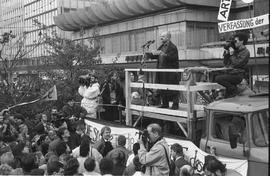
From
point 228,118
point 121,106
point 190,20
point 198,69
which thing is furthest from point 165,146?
point 190,20

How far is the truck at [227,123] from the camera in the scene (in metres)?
6.31

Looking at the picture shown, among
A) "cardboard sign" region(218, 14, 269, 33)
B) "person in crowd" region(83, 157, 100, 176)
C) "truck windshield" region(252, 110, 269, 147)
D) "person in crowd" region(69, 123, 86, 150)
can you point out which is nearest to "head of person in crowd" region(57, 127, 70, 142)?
"person in crowd" region(69, 123, 86, 150)

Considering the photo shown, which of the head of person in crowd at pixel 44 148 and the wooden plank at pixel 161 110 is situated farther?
the wooden plank at pixel 161 110

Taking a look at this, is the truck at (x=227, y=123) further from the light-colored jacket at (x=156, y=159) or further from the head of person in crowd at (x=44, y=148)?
the head of person in crowd at (x=44, y=148)

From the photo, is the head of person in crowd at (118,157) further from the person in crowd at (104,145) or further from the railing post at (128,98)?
the railing post at (128,98)

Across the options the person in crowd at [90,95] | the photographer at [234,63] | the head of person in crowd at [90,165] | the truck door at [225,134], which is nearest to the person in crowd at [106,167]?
the head of person in crowd at [90,165]

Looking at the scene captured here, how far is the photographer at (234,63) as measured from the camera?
783 centimetres

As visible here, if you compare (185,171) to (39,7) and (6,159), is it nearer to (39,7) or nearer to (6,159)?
(6,159)

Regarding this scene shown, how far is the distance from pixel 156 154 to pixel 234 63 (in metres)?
2.97

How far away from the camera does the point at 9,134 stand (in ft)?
28.8

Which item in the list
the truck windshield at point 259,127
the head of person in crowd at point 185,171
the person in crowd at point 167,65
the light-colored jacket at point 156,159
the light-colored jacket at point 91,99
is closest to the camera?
the light-colored jacket at point 156,159

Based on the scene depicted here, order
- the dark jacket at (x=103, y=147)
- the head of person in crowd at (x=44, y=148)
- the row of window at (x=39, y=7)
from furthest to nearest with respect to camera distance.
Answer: the row of window at (x=39, y=7), the head of person in crowd at (x=44, y=148), the dark jacket at (x=103, y=147)

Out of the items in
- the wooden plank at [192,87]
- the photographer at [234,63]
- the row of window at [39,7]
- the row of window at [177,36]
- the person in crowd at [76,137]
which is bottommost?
the person in crowd at [76,137]

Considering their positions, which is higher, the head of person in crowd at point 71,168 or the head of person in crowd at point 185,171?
the head of person in crowd at point 71,168
